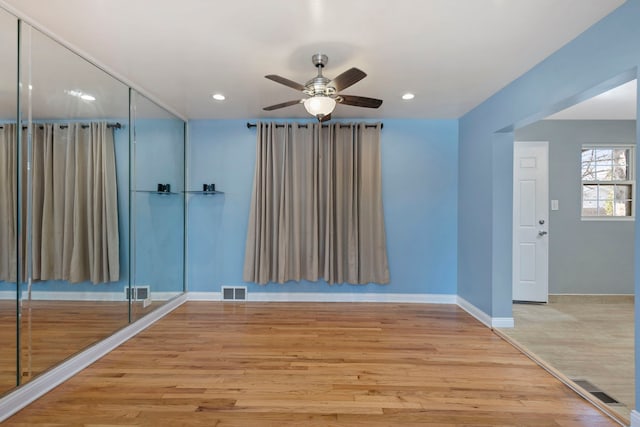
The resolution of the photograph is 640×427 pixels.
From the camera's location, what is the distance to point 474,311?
11.4ft

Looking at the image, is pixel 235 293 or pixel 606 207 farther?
pixel 606 207

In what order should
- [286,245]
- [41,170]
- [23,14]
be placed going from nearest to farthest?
[23,14], [41,170], [286,245]

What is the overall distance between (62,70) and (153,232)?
5.47 ft

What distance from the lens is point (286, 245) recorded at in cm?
382

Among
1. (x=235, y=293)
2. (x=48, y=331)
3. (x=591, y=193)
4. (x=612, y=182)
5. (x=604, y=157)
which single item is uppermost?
(x=604, y=157)

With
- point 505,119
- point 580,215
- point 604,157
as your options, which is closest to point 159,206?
point 505,119

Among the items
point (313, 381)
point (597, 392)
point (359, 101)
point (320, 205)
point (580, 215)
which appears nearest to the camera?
point (597, 392)

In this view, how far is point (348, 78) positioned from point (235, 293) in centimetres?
307

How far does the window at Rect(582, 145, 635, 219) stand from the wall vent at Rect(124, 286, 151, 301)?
5575 millimetres

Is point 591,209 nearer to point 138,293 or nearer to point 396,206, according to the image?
point 396,206

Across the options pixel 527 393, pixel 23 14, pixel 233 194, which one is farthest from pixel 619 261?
pixel 23 14

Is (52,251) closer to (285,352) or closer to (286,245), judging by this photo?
(285,352)

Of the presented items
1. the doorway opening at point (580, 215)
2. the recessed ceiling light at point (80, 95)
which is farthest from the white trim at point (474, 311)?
the recessed ceiling light at point (80, 95)

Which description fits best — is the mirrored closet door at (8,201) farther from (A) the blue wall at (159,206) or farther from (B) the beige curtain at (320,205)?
(B) the beige curtain at (320,205)
